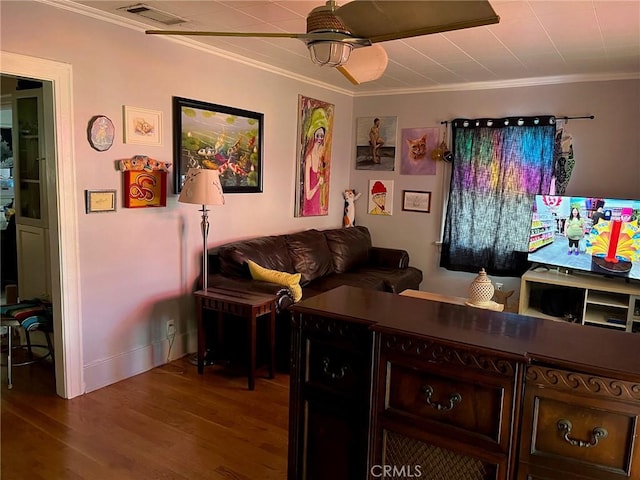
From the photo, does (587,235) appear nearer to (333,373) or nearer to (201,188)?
(201,188)

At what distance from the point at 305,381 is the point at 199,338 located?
2.01 m

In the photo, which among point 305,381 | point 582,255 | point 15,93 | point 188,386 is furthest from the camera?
point 582,255

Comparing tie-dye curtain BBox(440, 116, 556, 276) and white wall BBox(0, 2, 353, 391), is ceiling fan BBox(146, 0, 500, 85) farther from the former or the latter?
tie-dye curtain BBox(440, 116, 556, 276)

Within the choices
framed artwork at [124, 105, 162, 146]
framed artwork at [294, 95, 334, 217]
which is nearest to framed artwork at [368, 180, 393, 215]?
framed artwork at [294, 95, 334, 217]

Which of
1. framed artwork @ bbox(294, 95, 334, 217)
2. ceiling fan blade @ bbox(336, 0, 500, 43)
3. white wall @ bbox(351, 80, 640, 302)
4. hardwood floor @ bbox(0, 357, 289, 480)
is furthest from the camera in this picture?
framed artwork @ bbox(294, 95, 334, 217)

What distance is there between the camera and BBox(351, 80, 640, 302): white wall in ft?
14.9

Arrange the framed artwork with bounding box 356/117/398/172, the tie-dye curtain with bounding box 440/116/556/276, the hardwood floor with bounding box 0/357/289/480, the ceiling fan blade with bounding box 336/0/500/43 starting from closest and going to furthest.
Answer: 1. the ceiling fan blade with bounding box 336/0/500/43
2. the hardwood floor with bounding box 0/357/289/480
3. the tie-dye curtain with bounding box 440/116/556/276
4. the framed artwork with bounding box 356/117/398/172

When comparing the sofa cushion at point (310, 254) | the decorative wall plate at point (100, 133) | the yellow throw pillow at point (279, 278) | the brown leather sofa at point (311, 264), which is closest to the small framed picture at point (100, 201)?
the decorative wall plate at point (100, 133)

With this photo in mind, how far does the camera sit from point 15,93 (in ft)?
12.3

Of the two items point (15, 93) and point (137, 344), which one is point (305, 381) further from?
point (15, 93)

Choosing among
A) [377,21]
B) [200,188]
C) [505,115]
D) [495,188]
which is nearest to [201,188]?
[200,188]

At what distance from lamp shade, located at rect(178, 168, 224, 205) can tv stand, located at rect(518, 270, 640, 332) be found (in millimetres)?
2923

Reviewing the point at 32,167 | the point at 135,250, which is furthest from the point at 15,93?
the point at 135,250

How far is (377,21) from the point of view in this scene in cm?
183
